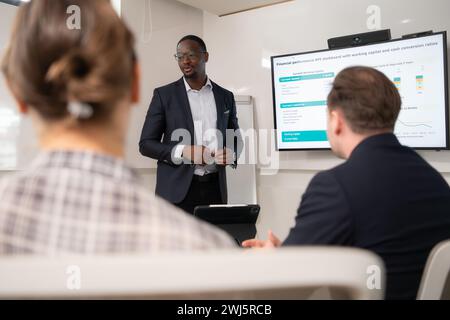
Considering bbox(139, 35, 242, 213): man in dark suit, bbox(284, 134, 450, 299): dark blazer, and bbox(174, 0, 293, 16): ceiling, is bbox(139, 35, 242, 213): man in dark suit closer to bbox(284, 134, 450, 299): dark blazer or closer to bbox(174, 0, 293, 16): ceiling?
bbox(174, 0, 293, 16): ceiling

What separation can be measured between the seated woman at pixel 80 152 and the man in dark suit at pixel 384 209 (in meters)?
0.51

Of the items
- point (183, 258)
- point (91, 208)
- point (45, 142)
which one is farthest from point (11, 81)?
point (183, 258)

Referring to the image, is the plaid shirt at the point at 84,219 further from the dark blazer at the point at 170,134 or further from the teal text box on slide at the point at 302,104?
the teal text box on slide at the point at 302,104

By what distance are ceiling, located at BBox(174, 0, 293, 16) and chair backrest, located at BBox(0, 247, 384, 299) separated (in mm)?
4099

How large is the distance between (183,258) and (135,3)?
4021 mm

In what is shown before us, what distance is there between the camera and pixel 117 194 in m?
0.60

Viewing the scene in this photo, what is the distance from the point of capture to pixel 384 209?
3.67 ft

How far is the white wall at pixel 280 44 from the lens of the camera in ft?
12.4

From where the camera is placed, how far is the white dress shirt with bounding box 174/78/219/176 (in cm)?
358

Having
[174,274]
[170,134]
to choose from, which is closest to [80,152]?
[174,274]

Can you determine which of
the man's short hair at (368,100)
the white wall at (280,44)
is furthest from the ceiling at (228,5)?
the man's short hair at (368,100)

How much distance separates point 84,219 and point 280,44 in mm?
3919

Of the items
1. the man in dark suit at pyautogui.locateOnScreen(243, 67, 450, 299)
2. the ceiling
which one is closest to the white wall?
the ceiling
